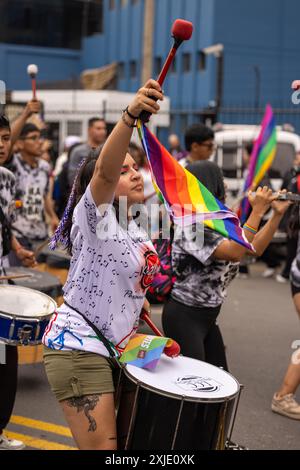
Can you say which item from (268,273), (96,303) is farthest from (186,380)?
(268,273)

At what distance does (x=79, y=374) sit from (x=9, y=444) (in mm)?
1819

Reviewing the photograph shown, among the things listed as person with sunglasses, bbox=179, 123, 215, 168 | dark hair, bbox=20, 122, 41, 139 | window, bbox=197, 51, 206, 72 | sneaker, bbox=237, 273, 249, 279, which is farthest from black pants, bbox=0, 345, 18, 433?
window, bbox=197, 51, 206, 72

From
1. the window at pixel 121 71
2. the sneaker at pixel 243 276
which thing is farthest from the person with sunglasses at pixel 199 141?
the window at pixel 121 71

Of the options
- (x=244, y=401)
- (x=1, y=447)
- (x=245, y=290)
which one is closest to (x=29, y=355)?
(x=1, y=447)

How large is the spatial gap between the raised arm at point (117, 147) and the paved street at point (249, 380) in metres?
2.48

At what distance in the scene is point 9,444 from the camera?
191 inches

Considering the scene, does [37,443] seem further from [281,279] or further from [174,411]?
[281,279]

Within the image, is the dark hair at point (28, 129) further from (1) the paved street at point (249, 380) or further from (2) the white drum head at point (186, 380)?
(2) the white drum head at point (186, 380)

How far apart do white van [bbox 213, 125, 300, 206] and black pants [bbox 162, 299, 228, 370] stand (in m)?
9.36

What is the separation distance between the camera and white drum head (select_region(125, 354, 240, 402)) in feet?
10.3

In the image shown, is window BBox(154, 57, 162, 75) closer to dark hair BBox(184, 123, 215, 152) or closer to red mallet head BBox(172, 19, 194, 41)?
dark hair BBox(184, 123, 215, 152)

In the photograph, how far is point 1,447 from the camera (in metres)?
4.79

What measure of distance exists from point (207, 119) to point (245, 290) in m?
8.15

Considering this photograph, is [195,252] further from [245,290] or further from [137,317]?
[245,290]
